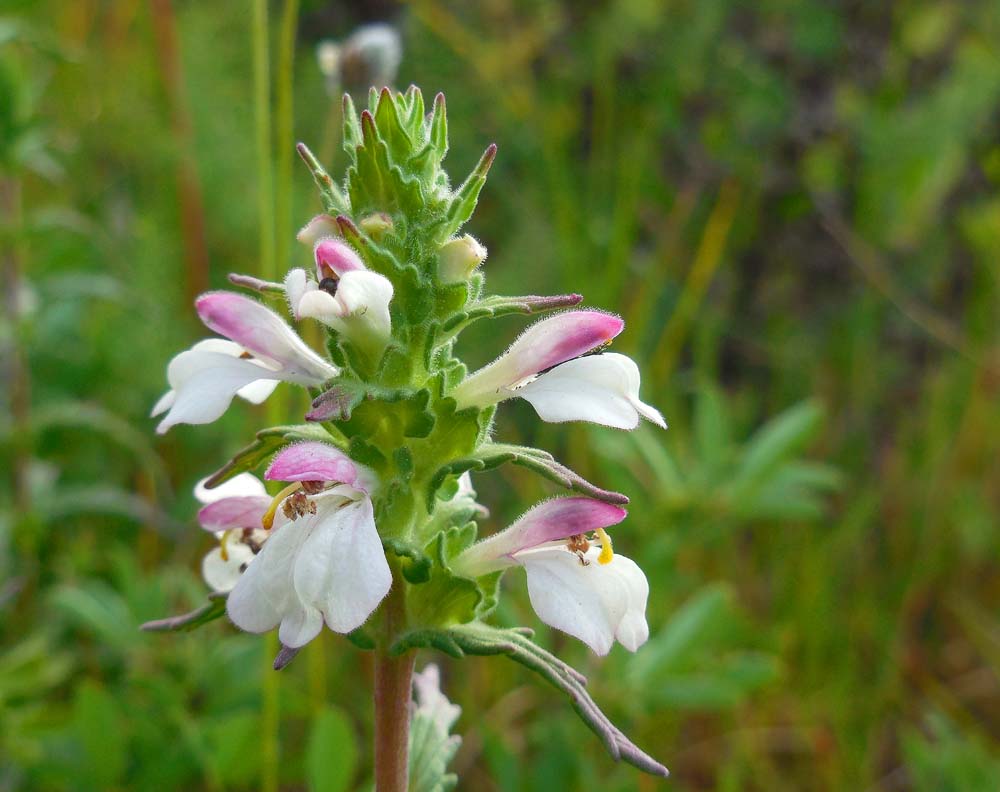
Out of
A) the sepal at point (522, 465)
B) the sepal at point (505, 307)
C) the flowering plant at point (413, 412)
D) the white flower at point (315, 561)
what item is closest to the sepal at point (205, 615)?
the flowering plant at point (413, 412)

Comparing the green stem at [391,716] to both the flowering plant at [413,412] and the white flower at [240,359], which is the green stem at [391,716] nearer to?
the flowering plant at [413,412]

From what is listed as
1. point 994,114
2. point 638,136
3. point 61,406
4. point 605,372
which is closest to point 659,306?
point 638,136

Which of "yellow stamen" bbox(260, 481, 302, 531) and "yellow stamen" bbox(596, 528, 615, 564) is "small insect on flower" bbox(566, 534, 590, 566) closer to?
"yellow stamen" bbox(596, 528, 615, 564)

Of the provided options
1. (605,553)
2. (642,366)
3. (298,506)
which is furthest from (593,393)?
(642,366)

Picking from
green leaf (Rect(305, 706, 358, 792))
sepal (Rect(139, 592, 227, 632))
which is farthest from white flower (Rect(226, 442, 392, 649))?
green leaf (Rect(305, 706, 358, 792))

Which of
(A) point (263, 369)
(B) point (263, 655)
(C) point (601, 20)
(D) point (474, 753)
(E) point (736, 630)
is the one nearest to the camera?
(A) point (263, 369)

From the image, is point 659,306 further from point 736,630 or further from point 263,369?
point 263,369

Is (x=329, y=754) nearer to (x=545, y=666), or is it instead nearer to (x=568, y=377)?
(x=545, y=666)
